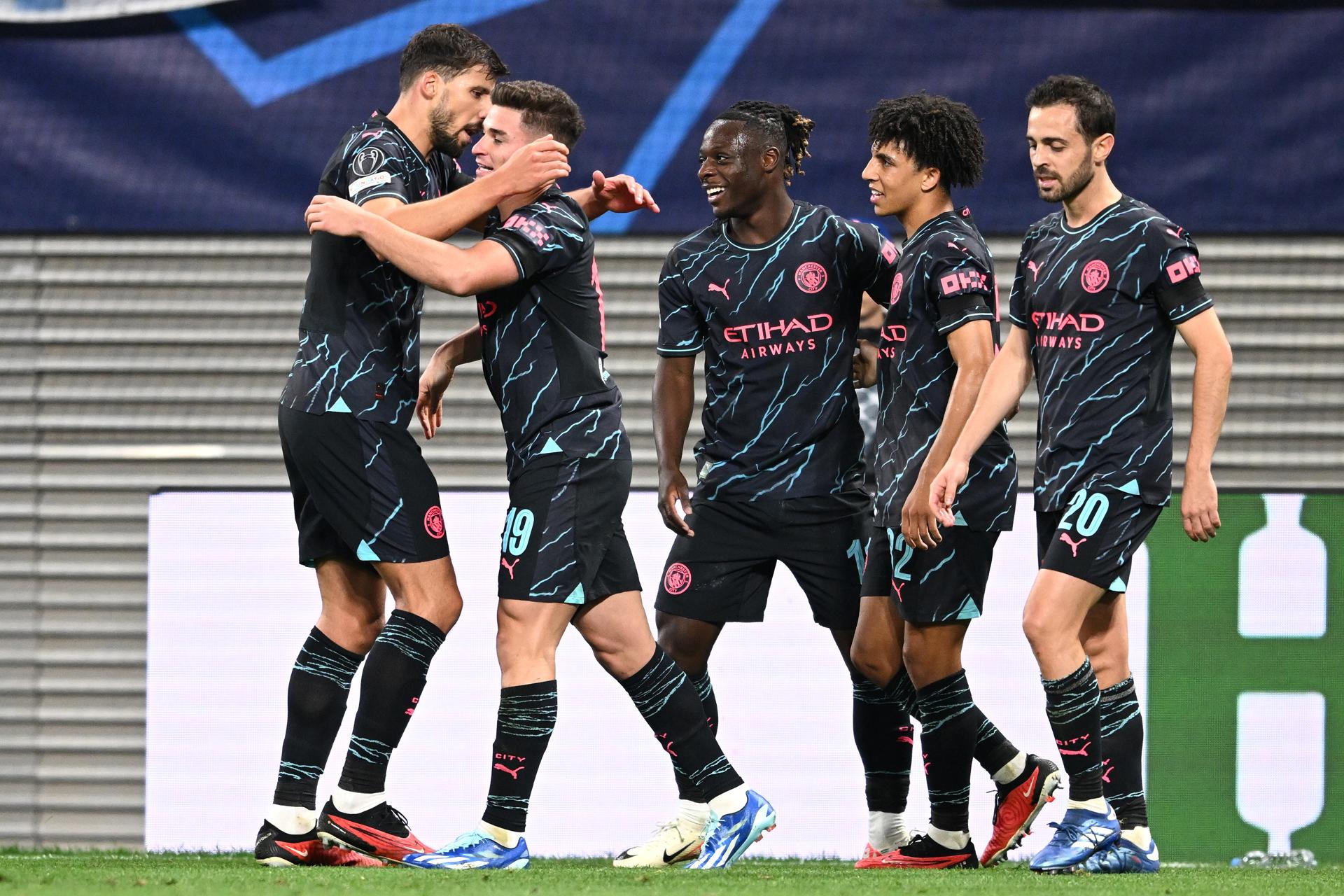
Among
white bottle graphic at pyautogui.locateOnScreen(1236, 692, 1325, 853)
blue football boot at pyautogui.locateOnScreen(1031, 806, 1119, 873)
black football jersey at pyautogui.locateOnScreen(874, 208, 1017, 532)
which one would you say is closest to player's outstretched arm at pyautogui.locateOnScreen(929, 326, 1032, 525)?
black football jersey at pyautogui.locateOnScreen(874, 208, 1017, 532)

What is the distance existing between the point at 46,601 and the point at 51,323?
123 centimetres

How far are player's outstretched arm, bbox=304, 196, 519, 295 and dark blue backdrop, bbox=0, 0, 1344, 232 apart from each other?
3227mm

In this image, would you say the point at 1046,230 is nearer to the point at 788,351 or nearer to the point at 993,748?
the point at 788,351

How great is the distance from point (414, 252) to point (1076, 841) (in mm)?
2115

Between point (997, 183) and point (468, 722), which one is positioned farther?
point (997, 183)

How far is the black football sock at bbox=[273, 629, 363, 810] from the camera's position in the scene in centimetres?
418

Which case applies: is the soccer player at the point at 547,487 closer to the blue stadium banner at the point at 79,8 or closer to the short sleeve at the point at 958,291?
the short sleeve at the point at 958,291

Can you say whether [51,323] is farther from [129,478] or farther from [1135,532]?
[1135,532]

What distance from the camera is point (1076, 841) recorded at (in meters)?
3.98

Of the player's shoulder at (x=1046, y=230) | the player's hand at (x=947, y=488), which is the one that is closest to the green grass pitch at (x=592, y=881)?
the player's hand at (x=947, y=488)

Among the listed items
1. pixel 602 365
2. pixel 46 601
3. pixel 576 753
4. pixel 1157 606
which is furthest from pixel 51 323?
pixel 1157 606

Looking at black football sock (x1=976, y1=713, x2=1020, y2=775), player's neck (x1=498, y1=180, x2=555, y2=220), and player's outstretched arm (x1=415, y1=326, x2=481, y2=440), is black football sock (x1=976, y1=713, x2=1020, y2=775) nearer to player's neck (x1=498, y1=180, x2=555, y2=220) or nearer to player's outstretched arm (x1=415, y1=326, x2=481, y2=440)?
player's outstretched arm (x1=415, y1=326, x2=481, y2=440)

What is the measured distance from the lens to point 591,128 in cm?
719

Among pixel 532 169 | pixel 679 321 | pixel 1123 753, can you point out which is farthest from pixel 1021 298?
pixel 532 169
